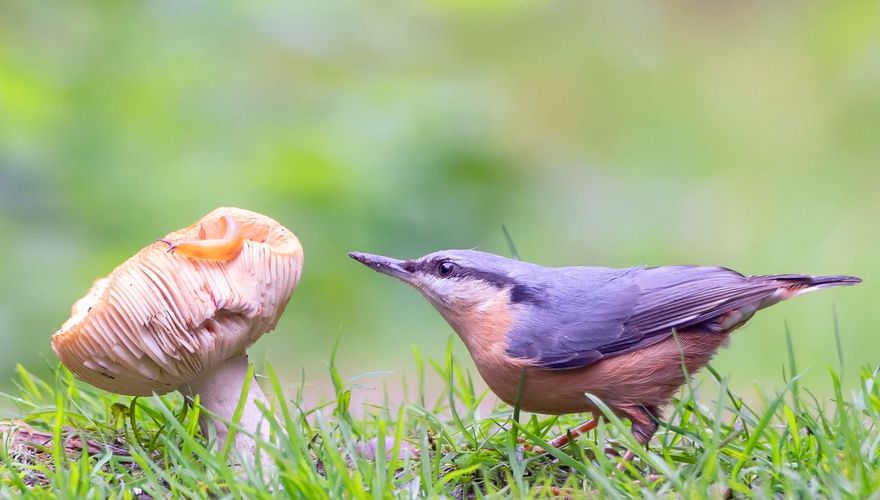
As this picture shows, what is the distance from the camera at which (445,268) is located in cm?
357

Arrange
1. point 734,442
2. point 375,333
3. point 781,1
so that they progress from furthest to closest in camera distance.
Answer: point 781,1
point 375,333
point 734,442

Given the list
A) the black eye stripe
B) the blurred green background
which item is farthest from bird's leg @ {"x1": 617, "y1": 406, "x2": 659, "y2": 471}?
the blurred green background

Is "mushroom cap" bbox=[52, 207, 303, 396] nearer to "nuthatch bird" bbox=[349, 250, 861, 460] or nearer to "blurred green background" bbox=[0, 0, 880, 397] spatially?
"nuthatch bird" bbox=[349, 250, 861, 460]

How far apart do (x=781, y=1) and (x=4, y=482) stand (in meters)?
10.1

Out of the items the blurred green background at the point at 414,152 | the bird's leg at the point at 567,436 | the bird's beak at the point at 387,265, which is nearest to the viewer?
the bird's leg at the point at 567,436

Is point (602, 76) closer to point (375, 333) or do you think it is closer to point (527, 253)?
point (527, 253)

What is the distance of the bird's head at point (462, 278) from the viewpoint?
3481 mm

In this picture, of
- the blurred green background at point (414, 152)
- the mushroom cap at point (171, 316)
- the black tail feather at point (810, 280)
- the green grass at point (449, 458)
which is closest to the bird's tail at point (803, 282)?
the black tail feather at point (810, 280)

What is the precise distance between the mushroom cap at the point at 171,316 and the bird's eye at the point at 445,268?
631 mm

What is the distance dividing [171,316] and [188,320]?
2.0 inches

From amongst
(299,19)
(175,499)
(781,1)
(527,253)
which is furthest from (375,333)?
(781,1)

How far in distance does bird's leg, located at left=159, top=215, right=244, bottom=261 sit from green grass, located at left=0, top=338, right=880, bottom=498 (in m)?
0.41

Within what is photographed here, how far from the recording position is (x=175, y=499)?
9.19 feet

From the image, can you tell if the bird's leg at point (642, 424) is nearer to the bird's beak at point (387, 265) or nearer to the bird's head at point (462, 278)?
the bird's head at point (462, 278)
